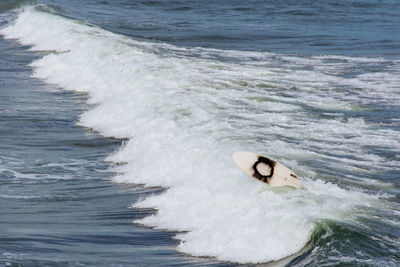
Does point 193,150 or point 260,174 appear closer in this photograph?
point 260,174

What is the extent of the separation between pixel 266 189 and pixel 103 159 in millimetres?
3587

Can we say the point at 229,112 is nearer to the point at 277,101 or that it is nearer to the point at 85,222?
the point at 277,101

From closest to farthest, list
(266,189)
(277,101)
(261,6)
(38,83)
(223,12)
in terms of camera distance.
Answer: (266,189)
(277,101)
(38,83)
(223,12)
(261,6)


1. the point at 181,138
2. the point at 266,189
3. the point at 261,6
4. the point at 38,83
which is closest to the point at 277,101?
the point at 181,138

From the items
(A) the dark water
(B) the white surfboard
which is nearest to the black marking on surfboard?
(B) the white surfboard

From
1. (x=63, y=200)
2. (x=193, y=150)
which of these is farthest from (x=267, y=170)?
(x=63, y=200)

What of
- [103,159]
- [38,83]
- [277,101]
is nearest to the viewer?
[103,159]

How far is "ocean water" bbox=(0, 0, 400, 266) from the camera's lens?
7082 millimetres

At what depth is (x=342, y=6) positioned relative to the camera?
130 feet

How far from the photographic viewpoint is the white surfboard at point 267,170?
27.4ft

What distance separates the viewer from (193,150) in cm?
1055

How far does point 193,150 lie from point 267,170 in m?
2.24

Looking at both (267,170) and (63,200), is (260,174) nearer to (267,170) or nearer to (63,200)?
(267,170)

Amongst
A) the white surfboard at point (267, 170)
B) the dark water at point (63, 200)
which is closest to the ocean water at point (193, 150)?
the dark water at point (63, 200)
